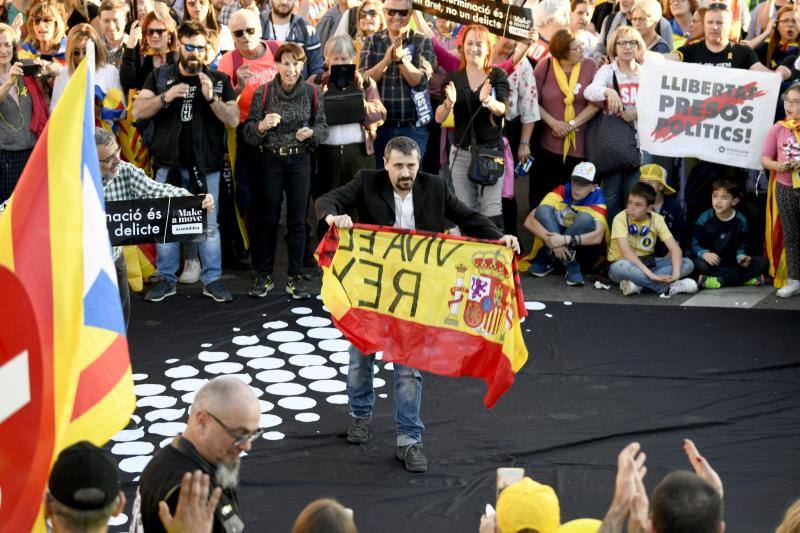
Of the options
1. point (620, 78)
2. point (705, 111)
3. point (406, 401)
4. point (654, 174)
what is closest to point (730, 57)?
point (705, 111)

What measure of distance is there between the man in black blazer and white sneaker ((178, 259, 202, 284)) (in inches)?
120

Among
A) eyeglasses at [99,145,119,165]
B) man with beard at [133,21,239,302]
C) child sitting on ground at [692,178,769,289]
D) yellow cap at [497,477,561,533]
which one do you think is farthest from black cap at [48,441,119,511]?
child sitting on ground at [692,178,769,289]

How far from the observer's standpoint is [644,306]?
9.67m

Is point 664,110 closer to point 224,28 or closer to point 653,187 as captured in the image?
point 653,187

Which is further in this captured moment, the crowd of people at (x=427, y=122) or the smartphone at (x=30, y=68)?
the crowd of people at (x=427, y=122)

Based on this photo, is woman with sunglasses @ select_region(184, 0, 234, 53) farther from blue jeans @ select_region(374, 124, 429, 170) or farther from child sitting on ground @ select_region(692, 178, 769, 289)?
child sitting on ground @ select_region(692, 178, 769, 289)

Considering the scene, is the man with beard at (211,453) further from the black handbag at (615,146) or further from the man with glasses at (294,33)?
the black handbag at (615,146)

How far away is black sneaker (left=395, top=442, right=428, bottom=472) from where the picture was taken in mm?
6992

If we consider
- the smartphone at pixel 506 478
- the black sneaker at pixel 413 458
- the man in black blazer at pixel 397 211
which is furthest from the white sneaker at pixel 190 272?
the smartphone at pixel 506 478

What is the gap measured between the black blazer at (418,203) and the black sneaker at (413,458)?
1.25m

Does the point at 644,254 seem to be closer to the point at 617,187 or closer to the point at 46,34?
the point at 617,187

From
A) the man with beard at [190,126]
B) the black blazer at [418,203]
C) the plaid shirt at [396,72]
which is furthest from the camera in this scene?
the plaid shirt at [396,72]

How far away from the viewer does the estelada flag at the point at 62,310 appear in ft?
14.2

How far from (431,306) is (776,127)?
409 cm
